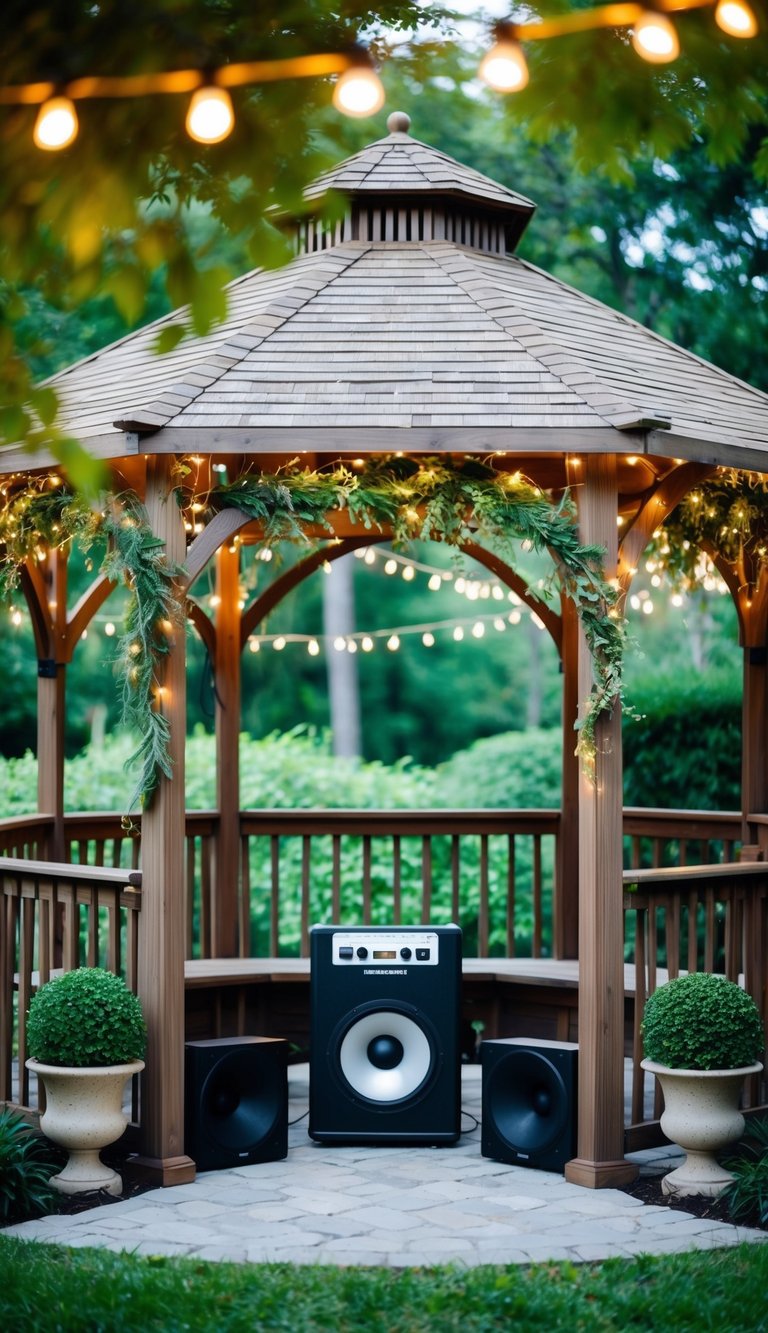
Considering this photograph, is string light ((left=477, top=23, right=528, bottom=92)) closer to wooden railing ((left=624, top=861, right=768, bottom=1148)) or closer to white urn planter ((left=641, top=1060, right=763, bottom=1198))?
wooden railing ((left=624, top=861, right=768, bottom=1148))

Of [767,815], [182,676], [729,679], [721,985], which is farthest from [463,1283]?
[729,679]

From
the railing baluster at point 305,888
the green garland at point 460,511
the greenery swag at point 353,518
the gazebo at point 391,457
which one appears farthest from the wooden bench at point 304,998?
the green garland at point 460,511

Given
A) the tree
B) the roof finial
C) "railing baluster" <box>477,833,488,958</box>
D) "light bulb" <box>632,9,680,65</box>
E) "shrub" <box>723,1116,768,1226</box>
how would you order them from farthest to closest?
"railing baluster" <box>477,833,488,958</box>
the roof finial
"shrub" <box>723,1116,768,1226</box>
"light bulb" <box>632,9,680,65</box>
the tree

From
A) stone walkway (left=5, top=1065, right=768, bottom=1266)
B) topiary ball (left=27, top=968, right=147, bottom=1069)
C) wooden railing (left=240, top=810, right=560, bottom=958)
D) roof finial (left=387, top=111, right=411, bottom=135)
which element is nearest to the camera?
stone walkway (left=5, top=1065, right=768, bottom=1266)

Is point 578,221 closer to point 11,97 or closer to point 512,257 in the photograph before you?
point 512,257

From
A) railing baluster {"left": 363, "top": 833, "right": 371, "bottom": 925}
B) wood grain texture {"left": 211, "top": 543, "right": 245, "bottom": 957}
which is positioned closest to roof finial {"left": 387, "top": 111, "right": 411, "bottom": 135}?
wood grain texture {"left": 211, "top": 543, "right": 245, "bottom": 957}

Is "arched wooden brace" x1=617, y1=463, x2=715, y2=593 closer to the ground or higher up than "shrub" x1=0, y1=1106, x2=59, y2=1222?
higher up

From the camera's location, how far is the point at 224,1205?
5.37m

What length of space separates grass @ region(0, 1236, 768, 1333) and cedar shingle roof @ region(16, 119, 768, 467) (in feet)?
9.62

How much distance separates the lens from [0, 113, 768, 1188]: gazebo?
5.78 metres

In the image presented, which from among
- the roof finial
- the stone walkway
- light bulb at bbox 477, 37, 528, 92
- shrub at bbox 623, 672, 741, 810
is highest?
the roof finial

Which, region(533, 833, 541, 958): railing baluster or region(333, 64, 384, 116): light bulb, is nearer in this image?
region(333, 64, 384, 116): light bulb

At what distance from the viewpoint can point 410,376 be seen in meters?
6.07

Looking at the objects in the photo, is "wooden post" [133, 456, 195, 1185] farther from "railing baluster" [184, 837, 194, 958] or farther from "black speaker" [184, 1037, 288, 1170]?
"railing baluster" [184, 837, 194, 958]
